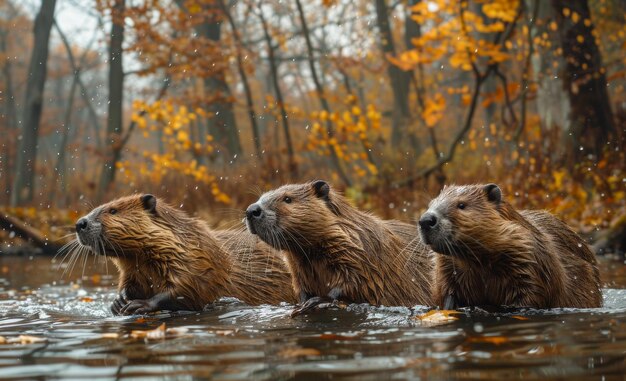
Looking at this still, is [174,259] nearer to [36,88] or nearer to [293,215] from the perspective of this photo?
[293,215]

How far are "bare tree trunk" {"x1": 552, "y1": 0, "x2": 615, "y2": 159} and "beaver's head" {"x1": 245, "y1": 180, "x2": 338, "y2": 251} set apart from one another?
27.4ft

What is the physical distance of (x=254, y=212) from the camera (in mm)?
5770

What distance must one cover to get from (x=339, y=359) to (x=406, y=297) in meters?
2.39

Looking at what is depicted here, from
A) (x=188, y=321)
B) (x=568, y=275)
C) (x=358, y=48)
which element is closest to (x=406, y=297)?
(x=568, y=275)

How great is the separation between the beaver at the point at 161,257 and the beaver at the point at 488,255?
1645 mm

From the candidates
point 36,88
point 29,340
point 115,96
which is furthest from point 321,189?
point 36,88

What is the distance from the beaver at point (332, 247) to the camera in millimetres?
5824

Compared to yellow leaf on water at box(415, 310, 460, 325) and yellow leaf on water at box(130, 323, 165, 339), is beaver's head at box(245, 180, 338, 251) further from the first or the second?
yellow leaf on water at box(130, 323, 165, 339)

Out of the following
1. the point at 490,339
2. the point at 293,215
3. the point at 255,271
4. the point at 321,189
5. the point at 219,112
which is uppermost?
the point at 219,112

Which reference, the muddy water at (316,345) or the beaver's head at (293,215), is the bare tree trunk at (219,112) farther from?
the muddy water at (316,345)

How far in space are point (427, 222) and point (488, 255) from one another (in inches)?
21.2

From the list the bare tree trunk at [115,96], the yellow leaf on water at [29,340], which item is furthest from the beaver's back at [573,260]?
the bare tree trunk at [115,96]

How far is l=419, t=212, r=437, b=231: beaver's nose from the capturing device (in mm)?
5145

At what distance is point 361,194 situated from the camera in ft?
53.8
